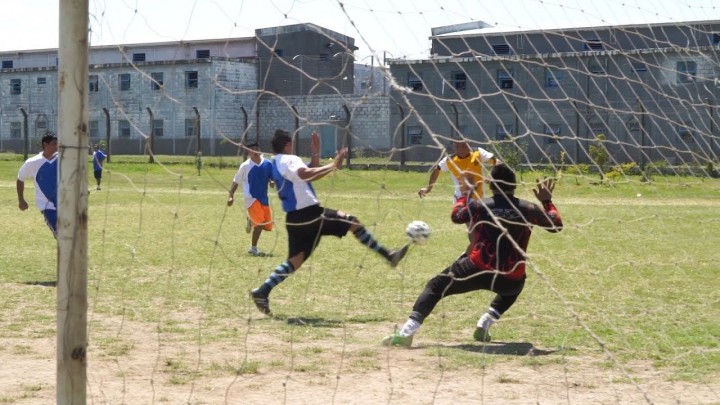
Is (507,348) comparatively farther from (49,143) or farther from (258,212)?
(258,212)

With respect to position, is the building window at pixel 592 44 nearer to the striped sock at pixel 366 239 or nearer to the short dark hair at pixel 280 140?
the striped sock at pixel 366 239

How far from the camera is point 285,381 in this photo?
6492 millimetres

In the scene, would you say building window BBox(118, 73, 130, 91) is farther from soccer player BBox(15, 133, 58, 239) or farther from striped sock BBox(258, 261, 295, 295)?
striped sock BBox(258, 261, 295, 295)

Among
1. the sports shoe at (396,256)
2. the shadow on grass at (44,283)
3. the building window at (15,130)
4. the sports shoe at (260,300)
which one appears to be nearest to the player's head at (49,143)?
the shadow on grass at (44,283)

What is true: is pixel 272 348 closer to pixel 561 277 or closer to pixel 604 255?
pixel 561 277

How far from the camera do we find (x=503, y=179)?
7195 millimetres

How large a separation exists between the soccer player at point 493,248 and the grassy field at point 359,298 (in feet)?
0.56

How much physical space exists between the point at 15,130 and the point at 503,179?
36376mm

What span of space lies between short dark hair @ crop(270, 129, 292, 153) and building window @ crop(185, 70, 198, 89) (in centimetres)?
203

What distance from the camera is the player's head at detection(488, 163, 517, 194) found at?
276 inches

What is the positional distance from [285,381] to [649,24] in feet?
13.4

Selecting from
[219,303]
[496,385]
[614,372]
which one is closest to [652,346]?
[614,372]

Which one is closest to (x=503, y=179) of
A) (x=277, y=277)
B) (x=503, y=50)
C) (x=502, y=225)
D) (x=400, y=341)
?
(x=502, y=225)

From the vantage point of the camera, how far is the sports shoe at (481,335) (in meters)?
7.73
